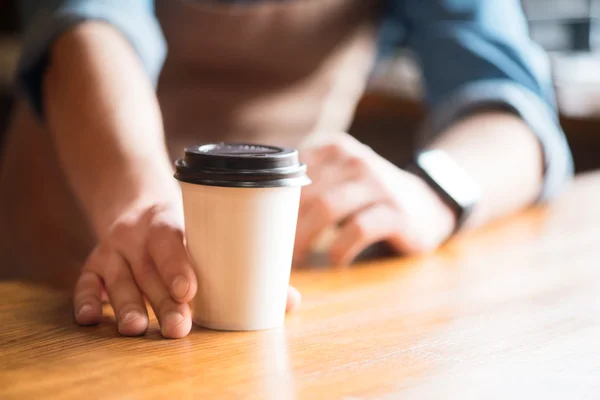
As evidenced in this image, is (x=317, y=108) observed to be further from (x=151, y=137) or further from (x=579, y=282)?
(x=579, y=282)

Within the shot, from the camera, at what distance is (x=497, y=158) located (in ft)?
4.01

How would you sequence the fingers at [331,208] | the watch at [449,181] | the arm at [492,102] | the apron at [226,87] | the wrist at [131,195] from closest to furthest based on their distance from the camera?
the wrist at [131,195]
the fingers at [331,208]
the watch at [449,181]
the arm at [492,102]
the apron at [226,87]

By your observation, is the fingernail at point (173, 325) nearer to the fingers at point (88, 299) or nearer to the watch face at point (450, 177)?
the fingers at point (88, 299)

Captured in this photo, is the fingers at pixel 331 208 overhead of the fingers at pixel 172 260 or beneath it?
beneath

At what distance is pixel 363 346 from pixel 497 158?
0.64 metres

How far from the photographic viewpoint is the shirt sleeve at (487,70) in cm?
132

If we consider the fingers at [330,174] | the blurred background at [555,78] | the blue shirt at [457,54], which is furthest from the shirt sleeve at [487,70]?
the blurred background at [555,78]

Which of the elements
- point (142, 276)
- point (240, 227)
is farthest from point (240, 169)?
point (142, 276)

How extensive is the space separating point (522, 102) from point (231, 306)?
78 cm

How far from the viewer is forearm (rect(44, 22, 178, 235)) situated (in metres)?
0.89

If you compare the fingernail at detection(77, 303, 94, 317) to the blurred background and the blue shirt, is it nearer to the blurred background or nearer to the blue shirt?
the blue shirt

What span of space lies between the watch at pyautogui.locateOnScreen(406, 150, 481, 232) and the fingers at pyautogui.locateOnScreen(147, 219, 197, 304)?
0.49 meters

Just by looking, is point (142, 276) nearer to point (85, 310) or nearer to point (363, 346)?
point (85, 310)

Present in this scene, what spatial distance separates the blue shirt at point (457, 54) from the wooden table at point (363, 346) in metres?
0.41
